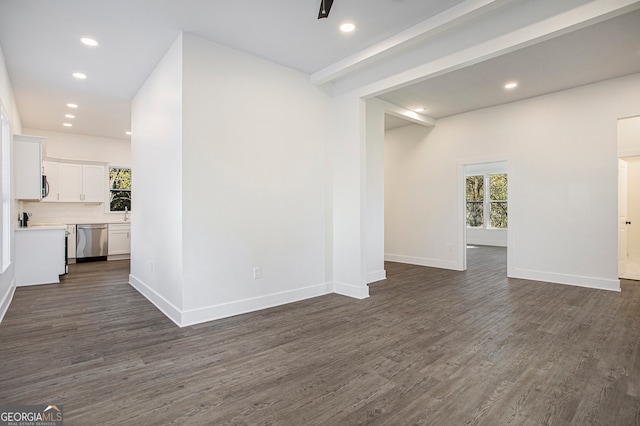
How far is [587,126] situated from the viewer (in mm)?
5000

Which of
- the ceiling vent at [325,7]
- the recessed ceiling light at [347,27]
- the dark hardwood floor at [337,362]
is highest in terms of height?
the recessed ceiling light at [347,27]

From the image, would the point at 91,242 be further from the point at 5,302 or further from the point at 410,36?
the point at 410,36

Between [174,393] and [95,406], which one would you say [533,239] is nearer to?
[174,393]

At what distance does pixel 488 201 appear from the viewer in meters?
10.8

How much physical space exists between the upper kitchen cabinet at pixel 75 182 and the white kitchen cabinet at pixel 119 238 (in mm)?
816

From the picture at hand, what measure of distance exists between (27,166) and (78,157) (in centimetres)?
276

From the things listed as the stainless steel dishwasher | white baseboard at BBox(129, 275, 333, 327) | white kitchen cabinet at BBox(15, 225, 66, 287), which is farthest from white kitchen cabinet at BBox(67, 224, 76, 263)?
white baseboard at BBox(129, 275, 333, 327)

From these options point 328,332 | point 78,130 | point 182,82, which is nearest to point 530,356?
point 328,332

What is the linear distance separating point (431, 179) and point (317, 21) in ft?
14.6

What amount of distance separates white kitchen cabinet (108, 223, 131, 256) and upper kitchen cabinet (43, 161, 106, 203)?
32.1 inches

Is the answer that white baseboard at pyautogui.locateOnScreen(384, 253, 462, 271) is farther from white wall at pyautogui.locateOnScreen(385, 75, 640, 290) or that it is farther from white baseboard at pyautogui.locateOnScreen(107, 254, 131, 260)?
white baseboard at pyautogui.locateOnScreen(107, 254, 131, 260)

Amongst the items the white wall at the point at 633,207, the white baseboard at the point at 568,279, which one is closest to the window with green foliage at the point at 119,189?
the white baseboard at the point at 568,279

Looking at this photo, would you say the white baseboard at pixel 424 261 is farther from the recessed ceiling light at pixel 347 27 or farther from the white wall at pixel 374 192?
the recessed ceiling light at pixel 347 27

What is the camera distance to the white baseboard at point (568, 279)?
4.76 metres
